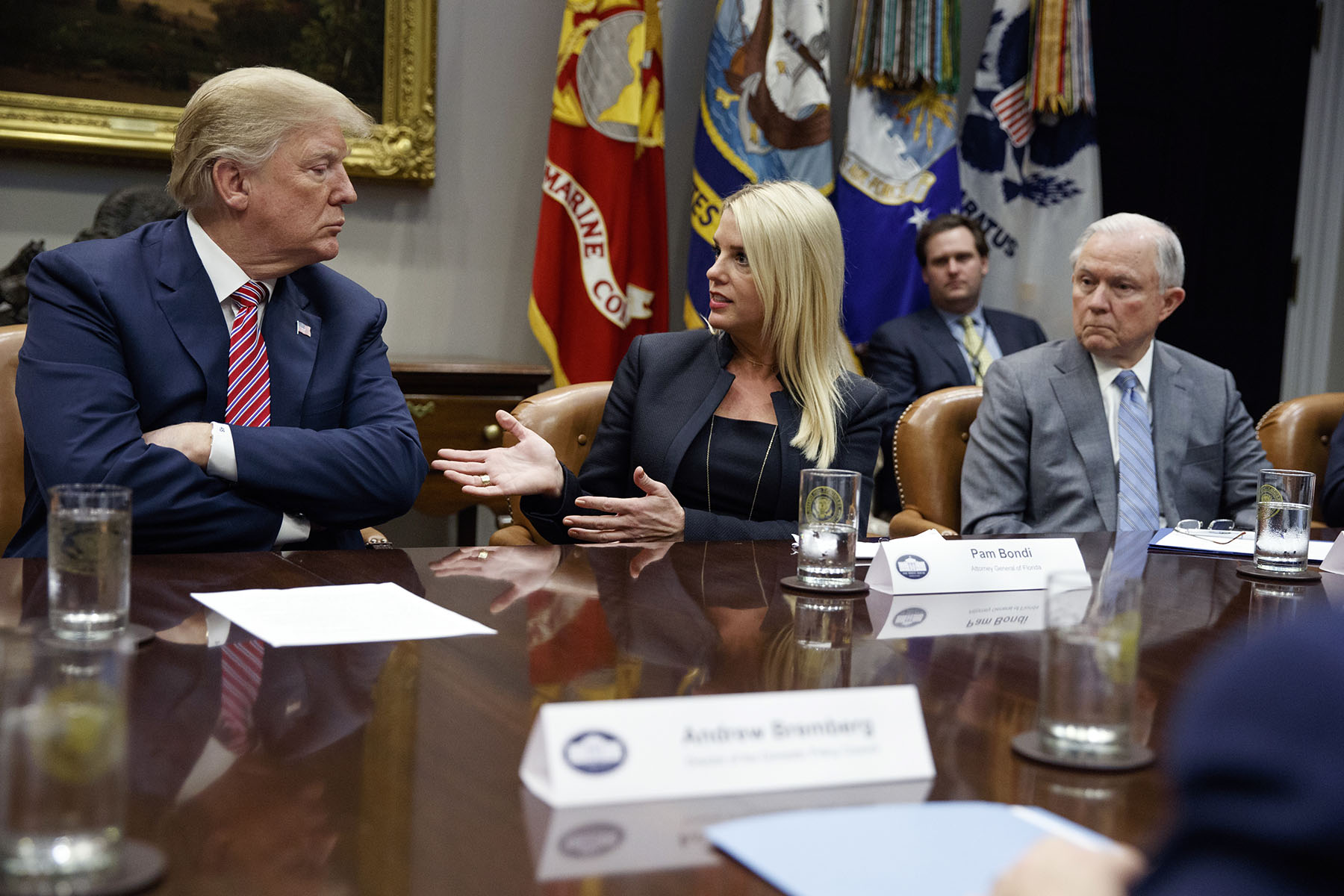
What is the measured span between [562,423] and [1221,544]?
1261 millimetres

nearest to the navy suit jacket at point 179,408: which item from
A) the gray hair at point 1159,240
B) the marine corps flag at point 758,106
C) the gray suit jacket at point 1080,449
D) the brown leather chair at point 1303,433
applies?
the gray suit jacket at point 1080,449

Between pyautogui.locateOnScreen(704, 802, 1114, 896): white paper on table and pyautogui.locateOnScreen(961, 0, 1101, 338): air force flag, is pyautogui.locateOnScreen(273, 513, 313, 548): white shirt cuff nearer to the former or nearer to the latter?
pyautogui.locateOnScreen(704, 802, 1114, 896): white paper on table

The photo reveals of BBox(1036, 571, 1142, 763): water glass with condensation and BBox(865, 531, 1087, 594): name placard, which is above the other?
BBox(1036, 571, 1142, 763): water glass with condensation

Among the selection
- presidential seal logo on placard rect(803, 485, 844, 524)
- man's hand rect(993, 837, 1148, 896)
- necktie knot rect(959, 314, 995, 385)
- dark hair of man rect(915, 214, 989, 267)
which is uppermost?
dark hair of man rect(915, 214, 989, 267)

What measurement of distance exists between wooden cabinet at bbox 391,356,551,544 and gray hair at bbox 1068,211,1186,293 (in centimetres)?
174

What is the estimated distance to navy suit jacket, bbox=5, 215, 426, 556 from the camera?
179cm

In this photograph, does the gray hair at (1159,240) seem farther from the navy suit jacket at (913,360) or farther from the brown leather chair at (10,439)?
the brown leather chair at (10,439)

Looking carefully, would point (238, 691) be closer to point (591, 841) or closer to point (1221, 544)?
point (591, 841)

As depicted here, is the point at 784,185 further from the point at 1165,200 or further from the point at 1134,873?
the point at 1165,200

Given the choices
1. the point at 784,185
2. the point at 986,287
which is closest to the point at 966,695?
the point at 784,185

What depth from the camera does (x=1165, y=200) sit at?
206 inches

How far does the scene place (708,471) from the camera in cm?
246

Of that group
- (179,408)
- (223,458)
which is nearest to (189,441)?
(223,458)

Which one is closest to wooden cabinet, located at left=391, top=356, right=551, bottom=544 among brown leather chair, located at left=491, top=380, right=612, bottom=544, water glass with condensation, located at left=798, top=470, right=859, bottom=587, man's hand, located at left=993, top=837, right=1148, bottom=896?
brown leather chair, located at left=491, top=380, right=612, bottom=544
